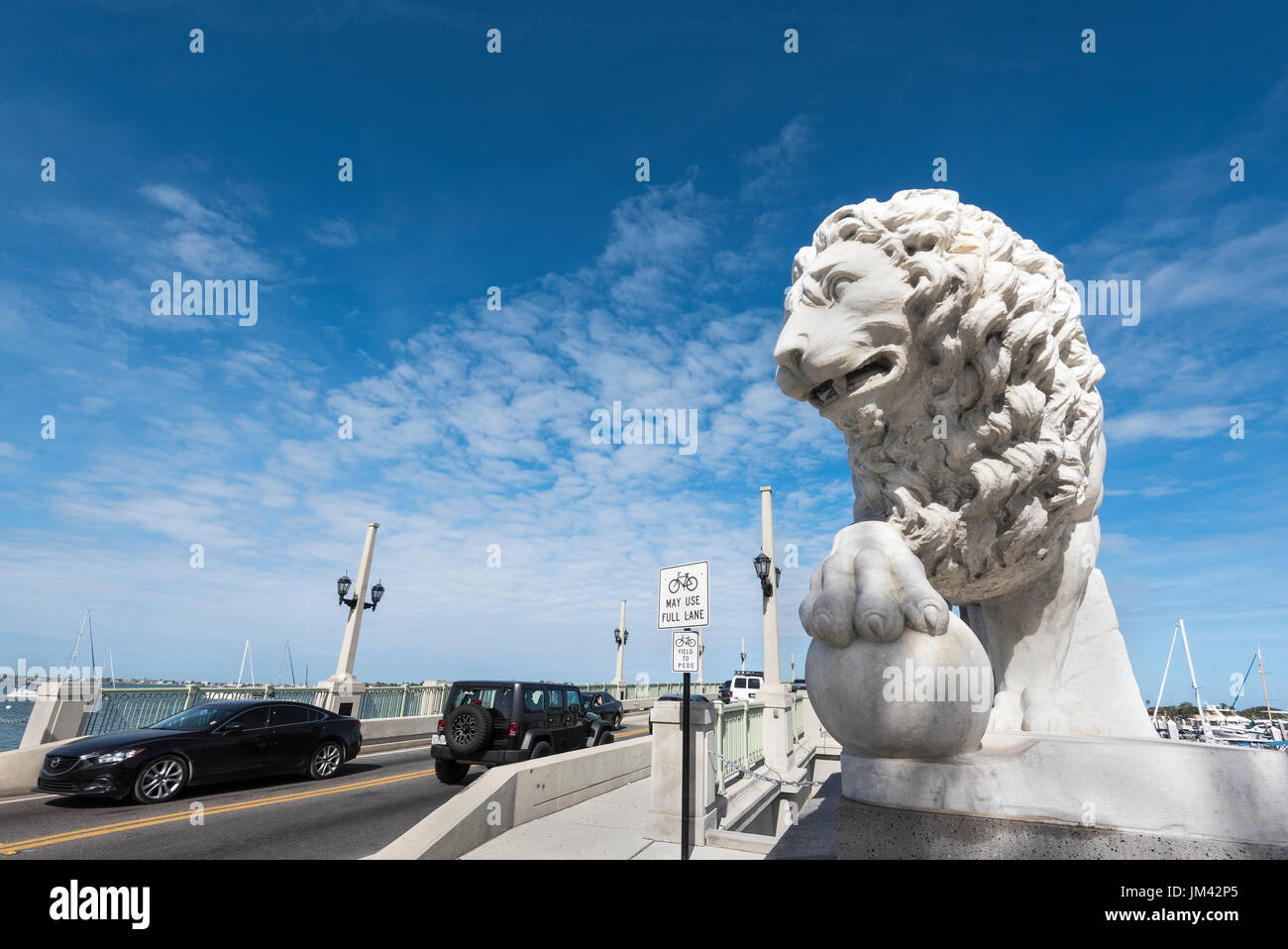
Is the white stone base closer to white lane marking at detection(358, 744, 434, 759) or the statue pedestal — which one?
the statue pedestal

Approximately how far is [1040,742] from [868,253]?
194 cm

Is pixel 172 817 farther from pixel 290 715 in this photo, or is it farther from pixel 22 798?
pixel 290 715

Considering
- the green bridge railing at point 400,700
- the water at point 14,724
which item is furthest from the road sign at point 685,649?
the green bridge railing at point 400,700

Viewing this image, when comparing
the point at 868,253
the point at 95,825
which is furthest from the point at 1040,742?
the point at 95,825

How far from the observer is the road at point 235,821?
6633 mm

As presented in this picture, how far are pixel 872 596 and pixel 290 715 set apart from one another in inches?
470

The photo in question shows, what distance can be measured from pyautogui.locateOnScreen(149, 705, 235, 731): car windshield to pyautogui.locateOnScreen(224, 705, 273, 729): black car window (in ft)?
0.47

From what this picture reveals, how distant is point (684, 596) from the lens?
20.4 feet

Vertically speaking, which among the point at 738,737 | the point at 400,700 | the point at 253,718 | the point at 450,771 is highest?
the point at 253,718

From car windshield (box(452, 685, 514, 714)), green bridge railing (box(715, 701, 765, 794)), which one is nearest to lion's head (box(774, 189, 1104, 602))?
green bridge railing (box(715, 701, 765, 794))

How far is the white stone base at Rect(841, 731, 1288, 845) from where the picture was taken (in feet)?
6.58

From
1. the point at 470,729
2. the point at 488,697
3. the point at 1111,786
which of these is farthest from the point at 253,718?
the point at 1111,786

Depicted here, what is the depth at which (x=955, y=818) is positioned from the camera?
2.19m
